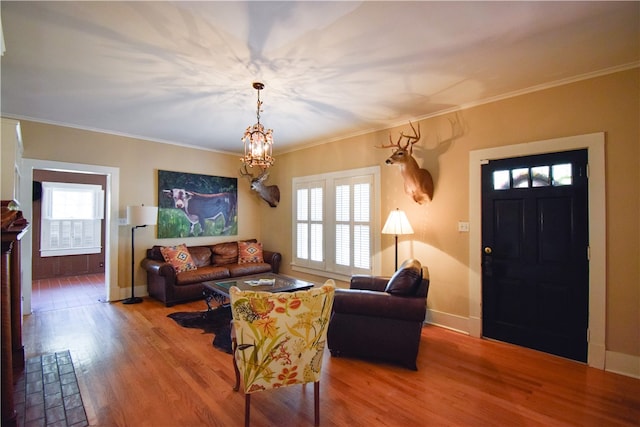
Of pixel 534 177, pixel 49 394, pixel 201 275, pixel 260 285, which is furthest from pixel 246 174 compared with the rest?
pixel 534 177

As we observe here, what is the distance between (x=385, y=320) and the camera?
8.67 feet

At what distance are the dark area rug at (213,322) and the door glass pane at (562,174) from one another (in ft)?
11.7

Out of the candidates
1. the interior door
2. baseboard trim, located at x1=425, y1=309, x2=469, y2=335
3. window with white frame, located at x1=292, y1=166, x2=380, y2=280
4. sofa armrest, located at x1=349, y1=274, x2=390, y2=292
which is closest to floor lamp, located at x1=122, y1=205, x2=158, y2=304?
window with white frame, located at x1=292, y1=166, x2=380, y2=280

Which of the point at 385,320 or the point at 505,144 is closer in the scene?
the point at 385,320

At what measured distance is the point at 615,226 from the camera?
8.49 ft

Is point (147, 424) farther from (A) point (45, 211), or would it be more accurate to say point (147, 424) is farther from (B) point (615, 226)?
(A) point (45, 211)

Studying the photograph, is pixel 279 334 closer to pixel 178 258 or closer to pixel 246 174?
pixel 178 258

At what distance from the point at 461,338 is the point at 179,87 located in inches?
156

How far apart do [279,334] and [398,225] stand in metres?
2.27

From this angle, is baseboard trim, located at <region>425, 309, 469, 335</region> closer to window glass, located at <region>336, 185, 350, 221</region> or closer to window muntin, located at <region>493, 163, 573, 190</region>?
window muntin, located at <region>493, 163, 573, 190</region>

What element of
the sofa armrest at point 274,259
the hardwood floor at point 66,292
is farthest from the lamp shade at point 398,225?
the hardwood floor at point 66,292

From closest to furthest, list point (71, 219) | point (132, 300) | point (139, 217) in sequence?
point (139, 217) → point (132, 300) → point (71, 219)

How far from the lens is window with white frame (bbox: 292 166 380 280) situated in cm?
436

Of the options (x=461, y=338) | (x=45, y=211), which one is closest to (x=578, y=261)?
(x=461, y=338)
